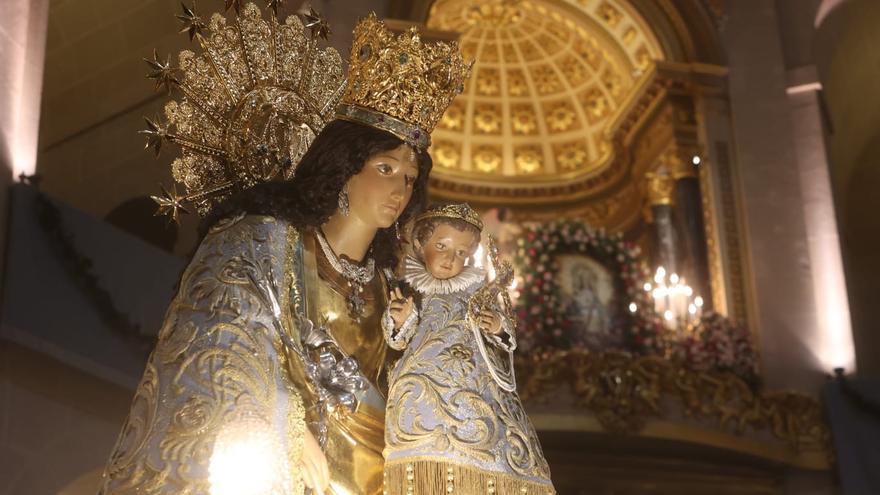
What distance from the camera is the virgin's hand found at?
134 inches

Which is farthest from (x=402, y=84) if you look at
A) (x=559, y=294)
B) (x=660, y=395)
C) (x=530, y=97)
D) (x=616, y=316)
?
(x=530, y=97)

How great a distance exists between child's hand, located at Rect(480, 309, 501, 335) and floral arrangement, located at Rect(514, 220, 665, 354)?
5769 millimetres

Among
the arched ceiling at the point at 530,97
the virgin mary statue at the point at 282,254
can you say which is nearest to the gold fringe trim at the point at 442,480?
the virgin mary statue at the point at 282,254

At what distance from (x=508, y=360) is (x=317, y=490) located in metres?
0.77

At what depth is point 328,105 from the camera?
436 cm

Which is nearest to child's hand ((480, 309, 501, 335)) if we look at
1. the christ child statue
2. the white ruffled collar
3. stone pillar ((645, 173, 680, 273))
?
the christ child statue

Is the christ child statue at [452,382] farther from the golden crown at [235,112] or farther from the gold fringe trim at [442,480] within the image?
the golden crown at [235,112]

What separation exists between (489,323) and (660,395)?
5.93 meters

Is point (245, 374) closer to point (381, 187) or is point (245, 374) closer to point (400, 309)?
point (400, 309)

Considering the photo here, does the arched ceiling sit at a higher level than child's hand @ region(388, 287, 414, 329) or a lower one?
higher

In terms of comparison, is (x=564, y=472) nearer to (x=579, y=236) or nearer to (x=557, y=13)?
(x=579, y=236)

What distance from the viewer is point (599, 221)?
12734 millimetres

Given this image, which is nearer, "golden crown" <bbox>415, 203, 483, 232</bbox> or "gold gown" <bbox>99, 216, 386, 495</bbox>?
"gold gown" <bbox>99, 216, 386, 495</bbox>

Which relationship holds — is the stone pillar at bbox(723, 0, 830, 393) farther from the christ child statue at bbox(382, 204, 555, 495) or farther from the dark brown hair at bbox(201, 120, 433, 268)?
the dark brown hair at bbox(201, 120, 433, 268)
